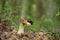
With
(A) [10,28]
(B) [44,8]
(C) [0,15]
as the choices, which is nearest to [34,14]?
(B) [44,8]

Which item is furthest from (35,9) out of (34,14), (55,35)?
(55,35)

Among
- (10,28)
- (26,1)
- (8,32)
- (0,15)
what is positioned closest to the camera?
(8,32)

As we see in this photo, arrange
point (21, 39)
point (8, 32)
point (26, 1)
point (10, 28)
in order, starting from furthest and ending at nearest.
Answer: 1. point (26, 1)
2. point (10, 28)
3. point (8, 32)
4. point (21, 39)

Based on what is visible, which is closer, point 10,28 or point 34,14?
point 10,28

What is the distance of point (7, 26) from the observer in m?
9.23

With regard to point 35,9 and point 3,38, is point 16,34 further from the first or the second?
point 35,9

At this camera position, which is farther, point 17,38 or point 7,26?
point 7,26

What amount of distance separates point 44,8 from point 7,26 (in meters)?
11.7

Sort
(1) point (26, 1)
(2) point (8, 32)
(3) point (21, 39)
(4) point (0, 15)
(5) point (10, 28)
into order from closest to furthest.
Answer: (3) point (21, 39), (2) point (8, 32), (5) point (10, 28), (4) point (0, 15), (1) point (26, 1)

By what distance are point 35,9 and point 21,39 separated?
14133 mm

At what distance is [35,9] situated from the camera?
2197 centimetres

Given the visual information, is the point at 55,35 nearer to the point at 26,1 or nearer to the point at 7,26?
the point at 7,26

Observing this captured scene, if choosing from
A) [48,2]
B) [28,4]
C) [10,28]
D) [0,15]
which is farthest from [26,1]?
[10,28]

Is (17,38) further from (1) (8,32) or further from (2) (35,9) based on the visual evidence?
(2) (35,9)
